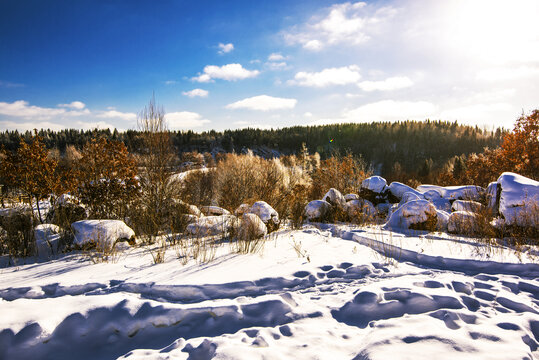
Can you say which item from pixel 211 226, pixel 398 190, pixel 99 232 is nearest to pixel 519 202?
pixel 398 190

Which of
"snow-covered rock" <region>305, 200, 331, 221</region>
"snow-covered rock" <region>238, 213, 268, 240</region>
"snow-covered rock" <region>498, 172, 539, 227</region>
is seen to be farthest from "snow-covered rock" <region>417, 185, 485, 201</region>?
"snow-covered rock" <region>238, 213, 268, 240</region>

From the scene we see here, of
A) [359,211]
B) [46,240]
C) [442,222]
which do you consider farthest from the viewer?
[359,211]

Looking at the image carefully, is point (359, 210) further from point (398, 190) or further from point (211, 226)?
point (211, 226)

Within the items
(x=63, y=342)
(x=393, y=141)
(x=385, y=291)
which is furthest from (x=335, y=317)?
(x=393, y=141)

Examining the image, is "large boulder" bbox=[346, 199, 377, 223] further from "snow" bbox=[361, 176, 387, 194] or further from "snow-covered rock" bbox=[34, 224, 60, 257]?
"snow-covered rock" bbox=[34, 224, 60, 257]

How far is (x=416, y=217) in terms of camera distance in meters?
6.30

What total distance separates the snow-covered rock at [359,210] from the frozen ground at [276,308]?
356cm

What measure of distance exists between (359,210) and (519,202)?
3.70 m

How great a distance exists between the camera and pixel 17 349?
6.63 feet

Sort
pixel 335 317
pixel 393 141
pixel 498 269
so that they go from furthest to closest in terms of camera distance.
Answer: pixel 393 141
pixel 498 269
pixel 335 317

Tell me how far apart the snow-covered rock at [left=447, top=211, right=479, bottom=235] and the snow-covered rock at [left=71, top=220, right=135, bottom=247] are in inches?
274

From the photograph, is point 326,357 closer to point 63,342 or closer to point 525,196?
point 63,342

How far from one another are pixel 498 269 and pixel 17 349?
5426 millimetres

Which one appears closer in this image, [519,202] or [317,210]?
[519,202]
